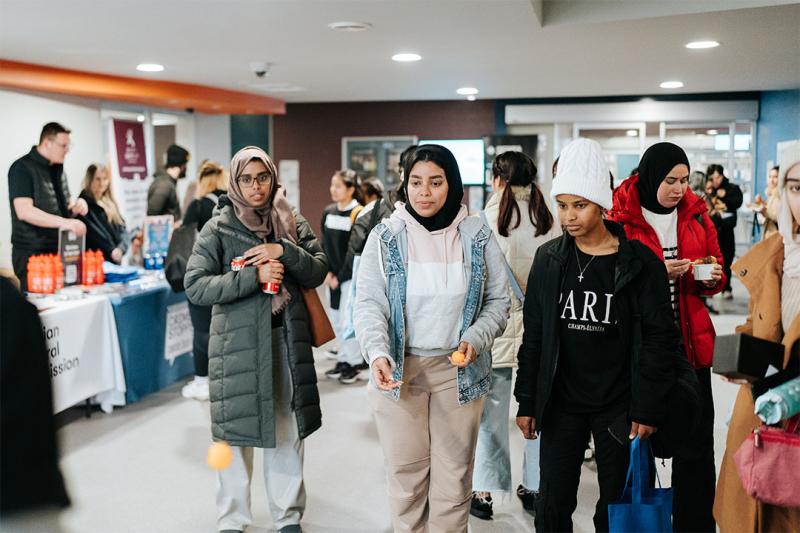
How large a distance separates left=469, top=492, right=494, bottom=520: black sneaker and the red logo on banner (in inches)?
272

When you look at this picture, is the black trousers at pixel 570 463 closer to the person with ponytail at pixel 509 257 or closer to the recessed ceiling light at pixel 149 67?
the person with ponytail at pixel 509 257

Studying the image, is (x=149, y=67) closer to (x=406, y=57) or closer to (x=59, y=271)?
(x=406, y=57)

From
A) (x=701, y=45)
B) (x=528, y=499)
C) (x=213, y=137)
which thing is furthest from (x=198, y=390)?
(x=213, y=137)

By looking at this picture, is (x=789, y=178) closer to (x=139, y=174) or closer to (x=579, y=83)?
(x=579, y=83)

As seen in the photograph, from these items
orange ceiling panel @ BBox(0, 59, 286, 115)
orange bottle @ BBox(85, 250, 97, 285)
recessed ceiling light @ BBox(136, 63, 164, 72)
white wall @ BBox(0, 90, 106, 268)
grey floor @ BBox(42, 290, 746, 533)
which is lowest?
grey floor @ BBox(42, 290, 746, 533)

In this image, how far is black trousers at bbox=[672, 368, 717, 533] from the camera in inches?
114

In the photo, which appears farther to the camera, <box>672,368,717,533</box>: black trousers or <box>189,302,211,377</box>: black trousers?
<box>189,302,211,377</box>: black trousers

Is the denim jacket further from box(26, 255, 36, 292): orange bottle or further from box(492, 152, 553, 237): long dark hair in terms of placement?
box(26, 255, 36, 292): orange bottle

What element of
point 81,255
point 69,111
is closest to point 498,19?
point 81,255

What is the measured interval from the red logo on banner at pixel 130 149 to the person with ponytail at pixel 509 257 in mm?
6691

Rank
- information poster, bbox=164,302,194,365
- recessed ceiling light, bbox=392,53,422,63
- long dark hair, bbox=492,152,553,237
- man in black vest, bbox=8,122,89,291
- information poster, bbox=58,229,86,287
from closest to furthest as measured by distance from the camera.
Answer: long dark hair, bbox=492,152,553,237
information poster, bbox=58,229,86,287
man in black vest, bbox=8,122,89,291
information poster, bbox=164,302,194,365
recessed ceiling light, bbox=392,53,422,63

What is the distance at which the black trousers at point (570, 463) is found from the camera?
239 cm

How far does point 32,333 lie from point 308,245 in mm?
1928

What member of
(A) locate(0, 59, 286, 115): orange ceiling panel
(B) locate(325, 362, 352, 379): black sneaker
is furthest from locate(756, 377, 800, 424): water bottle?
(A) locate(0, 59, 286, 115): orange ceiling panel
